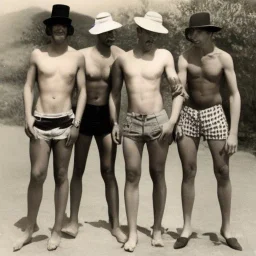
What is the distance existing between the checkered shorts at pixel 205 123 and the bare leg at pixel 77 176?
935 millimetres

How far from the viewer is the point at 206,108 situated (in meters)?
4.88

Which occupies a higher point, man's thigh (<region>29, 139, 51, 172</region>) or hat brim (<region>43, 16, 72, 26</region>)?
hat brim (<region>43, 16, 72, 26</region>)

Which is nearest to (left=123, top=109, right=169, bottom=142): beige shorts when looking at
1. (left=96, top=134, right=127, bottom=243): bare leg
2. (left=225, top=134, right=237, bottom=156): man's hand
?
(left=96, top=134, right=127, bottom=243): bare leg

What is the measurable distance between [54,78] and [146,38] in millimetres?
877

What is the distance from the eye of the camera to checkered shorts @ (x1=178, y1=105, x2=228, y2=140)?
4.83 metres

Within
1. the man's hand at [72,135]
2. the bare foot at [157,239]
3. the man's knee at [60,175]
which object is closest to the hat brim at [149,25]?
the man's hand at [72,135]

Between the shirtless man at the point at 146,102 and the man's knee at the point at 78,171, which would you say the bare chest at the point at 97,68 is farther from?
the man's knee at the point at 78,171

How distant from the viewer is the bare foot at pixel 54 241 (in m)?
4.75

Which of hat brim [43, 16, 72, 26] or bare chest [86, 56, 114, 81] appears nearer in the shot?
hat brim [43, 16, 72, 26]

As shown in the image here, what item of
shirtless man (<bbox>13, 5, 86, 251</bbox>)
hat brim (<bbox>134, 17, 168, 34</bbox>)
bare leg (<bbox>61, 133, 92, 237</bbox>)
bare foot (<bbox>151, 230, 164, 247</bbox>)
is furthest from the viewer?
bare leg (<bbox>61, 133, 92, 237</bbox>)

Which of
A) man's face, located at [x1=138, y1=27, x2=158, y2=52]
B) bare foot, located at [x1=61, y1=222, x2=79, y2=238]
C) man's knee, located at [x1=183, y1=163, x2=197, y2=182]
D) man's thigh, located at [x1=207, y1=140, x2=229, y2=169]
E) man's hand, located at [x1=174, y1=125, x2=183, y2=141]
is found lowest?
bare foot, located at [x1=61, y1=222, x2=79, y2=238]

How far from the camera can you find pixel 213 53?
4773 millimetres

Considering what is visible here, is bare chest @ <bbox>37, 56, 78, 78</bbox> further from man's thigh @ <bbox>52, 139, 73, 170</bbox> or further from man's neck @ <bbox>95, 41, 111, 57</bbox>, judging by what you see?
man's thigh @ <bbox>52, 139, 73, 170</bbox>

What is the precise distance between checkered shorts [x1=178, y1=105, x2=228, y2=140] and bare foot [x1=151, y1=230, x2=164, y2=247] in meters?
0.96
